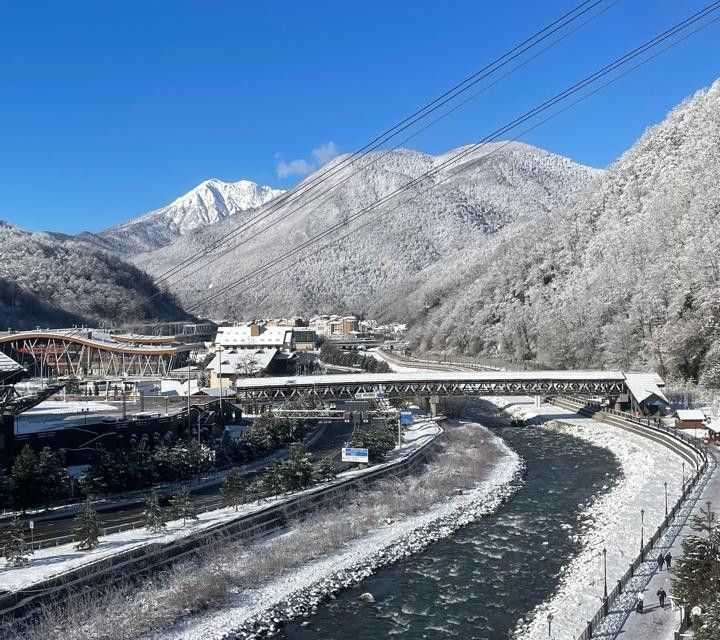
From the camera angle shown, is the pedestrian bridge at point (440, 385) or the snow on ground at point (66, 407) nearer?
the snow on ground at point (66, 407)

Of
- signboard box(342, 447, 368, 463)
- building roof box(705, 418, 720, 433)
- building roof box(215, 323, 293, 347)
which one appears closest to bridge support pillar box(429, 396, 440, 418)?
building roof box(705, 418, 720, 433)

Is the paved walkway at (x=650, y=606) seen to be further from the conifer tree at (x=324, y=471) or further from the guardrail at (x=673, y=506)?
the conifer tree at (x=324, y=471)

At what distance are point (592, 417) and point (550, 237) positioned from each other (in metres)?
46.6

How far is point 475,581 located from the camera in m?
18.4

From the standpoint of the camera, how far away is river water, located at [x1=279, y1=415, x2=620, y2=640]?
1571 centimetres

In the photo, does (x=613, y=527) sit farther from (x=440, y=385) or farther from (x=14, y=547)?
(x=440, y=385)

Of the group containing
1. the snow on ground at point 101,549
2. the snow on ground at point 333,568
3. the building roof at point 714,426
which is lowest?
the snow on ground at point 333,568

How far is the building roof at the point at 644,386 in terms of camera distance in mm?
41375

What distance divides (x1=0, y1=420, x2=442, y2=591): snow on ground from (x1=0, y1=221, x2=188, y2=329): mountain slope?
70483mm

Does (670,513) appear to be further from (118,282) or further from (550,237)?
(118,282)

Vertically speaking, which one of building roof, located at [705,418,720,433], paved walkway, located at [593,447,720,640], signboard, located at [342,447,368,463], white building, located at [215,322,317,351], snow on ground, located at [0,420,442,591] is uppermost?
white building, located at [215,322,317,351]

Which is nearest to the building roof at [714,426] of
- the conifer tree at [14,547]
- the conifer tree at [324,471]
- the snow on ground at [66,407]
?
the conifer tree at [324,471]

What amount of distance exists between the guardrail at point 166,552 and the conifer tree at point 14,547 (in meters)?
1.86

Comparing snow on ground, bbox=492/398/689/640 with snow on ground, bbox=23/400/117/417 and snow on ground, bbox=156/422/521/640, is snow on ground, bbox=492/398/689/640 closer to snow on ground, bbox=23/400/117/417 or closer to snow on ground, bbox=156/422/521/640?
snow on ground, bbox=156/422/521/640
